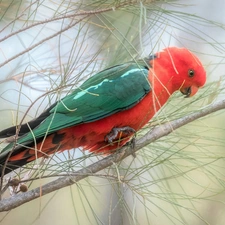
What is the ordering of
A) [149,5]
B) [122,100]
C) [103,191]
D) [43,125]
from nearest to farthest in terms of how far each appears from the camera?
1. [149,5]
2. [43,125]
3. [122,100]
4. [103,191]

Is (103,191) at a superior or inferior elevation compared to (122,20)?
inferior

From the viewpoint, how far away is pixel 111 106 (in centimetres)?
106

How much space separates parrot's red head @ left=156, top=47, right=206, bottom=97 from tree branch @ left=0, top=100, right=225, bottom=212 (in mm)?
253

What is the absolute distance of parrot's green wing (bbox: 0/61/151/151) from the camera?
1014 millimetres

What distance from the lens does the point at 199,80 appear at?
1111mm

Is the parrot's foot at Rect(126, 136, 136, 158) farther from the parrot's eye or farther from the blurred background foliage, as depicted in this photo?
the parrot's eye

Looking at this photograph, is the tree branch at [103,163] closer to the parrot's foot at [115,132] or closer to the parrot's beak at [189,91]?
the parrot's foot at [115,132]

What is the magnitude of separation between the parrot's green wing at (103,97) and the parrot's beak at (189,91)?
97mm

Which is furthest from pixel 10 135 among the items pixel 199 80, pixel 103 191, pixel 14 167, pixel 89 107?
pixel 103 191

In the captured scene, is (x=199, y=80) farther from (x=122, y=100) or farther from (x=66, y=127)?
(x=66, y=127)

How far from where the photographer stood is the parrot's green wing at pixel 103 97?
1014mm

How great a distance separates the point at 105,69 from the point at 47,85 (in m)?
0.15

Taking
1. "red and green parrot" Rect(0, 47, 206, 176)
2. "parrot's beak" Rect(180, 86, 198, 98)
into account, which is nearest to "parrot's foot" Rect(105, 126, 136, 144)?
"red and green parrot" Rect(0, 47, 206, 176)

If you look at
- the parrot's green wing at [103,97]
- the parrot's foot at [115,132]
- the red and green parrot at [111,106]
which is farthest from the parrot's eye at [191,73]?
the parrot's foot at [115,132]
